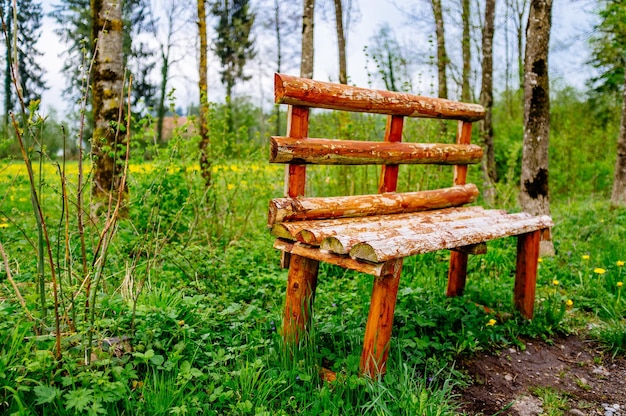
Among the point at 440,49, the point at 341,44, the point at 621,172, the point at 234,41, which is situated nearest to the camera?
the point at 621,172

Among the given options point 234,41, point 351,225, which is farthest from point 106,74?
point 234,41

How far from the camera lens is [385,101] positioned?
11.9ft

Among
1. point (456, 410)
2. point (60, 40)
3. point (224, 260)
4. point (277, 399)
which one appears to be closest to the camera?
point (277, 399)

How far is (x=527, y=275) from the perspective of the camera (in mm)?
4133

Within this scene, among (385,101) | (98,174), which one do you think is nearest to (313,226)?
(385,101)

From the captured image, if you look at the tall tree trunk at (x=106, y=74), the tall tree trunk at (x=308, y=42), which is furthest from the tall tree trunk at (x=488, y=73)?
the tall tree trunk at (x=106, y=74)

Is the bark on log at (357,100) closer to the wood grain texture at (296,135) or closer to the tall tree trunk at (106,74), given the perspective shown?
the wood grain texture at (296,135)

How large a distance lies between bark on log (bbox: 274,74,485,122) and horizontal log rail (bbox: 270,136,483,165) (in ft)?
0.73

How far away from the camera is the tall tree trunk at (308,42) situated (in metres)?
7.67

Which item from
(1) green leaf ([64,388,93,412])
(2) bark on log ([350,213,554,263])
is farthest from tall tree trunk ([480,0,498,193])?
(1) green leaf ([64,388,93,412])

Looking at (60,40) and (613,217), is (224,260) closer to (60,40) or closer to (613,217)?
(613,217)

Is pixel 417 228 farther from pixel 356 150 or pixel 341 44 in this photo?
pixel 341 44

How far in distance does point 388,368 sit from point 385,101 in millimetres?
1728

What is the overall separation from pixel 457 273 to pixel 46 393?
311 cm
